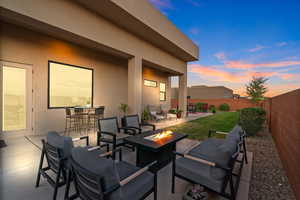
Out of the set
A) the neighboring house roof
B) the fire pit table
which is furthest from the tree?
the fire pit table

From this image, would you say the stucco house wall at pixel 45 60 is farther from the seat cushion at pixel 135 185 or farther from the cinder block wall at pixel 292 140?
the cinder block wall at pixel 292 140

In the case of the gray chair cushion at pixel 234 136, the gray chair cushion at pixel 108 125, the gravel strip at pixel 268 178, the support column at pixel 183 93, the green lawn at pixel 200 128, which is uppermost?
the support column at pixel 183 93

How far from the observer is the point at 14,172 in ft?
8.14

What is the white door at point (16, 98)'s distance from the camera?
4242 millimetres

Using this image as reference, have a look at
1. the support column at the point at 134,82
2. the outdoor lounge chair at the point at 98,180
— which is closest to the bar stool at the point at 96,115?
the support column at the point at 134,82

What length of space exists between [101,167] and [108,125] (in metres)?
2.63

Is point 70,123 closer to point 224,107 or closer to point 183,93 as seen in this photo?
point 183,93

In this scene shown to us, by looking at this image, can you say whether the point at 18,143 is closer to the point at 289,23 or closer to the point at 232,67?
the point at 289,23

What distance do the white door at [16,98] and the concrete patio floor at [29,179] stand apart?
1.12m

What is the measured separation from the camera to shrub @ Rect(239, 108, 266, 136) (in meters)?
5.15

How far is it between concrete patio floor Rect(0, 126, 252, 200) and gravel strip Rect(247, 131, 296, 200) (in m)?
0.12

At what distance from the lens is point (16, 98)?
4496mm

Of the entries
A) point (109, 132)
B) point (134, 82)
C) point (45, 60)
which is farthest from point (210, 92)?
point (45, 60)

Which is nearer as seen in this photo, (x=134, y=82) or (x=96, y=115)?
(x=96, y=115)
